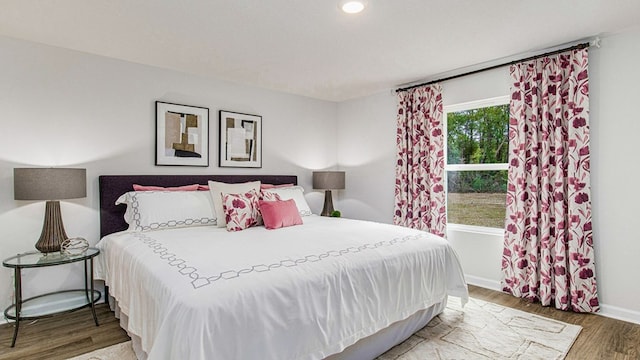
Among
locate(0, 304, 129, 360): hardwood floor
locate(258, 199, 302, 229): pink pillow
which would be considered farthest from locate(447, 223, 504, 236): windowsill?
locate(0, 304, 129, 360): hardwood floor

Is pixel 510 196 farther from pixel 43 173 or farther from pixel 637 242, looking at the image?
pixel 43 173

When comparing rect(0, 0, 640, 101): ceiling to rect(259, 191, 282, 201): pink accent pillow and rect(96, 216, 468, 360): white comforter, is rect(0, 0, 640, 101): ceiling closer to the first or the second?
rect(259, 191, 282, 201): pink accent pillow

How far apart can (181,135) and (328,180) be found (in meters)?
1.90

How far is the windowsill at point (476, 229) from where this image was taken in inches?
136

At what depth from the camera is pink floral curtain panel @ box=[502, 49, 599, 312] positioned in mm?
2775

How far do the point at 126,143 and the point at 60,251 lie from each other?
1107mm

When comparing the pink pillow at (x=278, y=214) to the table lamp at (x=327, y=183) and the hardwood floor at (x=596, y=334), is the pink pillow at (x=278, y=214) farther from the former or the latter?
the hardwood floor at (x=596, y=334)

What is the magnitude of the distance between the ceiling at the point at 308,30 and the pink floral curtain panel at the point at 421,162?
0.50 metres

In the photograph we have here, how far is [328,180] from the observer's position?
14.6 feet

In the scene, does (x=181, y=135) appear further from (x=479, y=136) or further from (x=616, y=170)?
(x=616, y=170)

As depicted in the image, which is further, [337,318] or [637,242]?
[637,242]

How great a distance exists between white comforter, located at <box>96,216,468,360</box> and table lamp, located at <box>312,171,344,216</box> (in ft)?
5.60

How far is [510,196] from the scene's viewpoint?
3.22m

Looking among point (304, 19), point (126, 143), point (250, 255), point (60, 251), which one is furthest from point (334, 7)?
point (60, 251)
